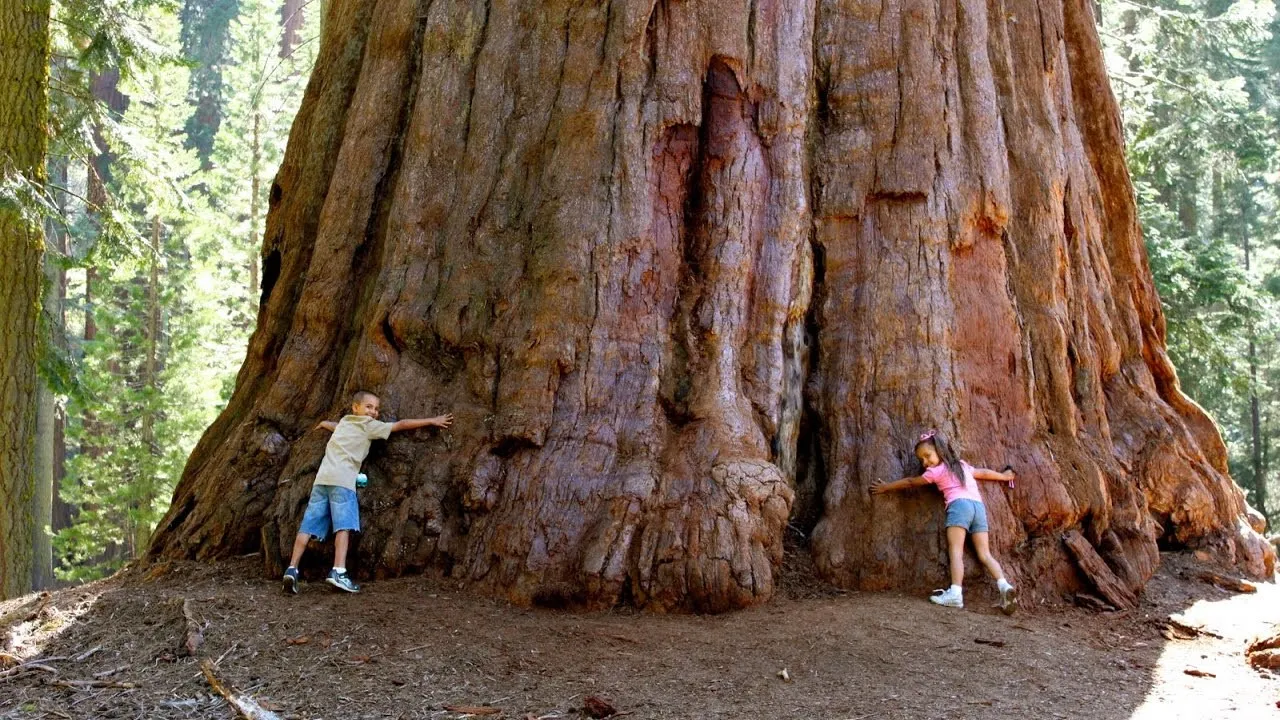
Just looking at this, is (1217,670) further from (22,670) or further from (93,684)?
(22,670)

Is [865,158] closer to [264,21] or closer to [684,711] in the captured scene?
[684,711]

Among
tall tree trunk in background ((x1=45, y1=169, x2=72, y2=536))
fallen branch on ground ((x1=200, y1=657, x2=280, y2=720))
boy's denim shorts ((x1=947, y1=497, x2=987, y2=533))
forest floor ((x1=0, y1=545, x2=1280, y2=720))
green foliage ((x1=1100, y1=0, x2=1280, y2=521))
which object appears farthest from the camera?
green foliage ((x1=1100, y1=0, x2=1280, y2=521))

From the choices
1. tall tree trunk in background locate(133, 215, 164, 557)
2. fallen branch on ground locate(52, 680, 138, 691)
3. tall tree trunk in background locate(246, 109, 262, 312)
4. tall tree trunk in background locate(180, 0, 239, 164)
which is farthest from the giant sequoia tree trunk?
tall tree trunk in background locate(180, 0, 239, 164)

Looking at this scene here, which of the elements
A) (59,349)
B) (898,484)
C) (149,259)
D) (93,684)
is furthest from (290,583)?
(149,259)

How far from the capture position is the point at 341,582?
19.6ft

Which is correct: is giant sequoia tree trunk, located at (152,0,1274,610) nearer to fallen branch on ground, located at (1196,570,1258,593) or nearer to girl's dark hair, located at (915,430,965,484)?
girl's dark hair, located at (915,430,965,484)

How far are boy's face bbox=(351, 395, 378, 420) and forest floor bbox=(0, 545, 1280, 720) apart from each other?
1.02 meters

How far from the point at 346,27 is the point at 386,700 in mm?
5667

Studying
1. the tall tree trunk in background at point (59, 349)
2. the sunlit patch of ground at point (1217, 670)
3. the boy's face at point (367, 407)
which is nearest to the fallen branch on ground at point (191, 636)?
the boy's face at point (367, 407)

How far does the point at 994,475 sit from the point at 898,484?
0.67 m

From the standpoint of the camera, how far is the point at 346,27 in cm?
845

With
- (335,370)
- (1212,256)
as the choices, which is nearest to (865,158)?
(335,370)

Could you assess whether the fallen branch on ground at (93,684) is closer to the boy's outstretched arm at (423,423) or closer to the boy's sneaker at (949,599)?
the boy's outstretched arm at (423,423)

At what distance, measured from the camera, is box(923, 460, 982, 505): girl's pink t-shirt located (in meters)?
6.45
